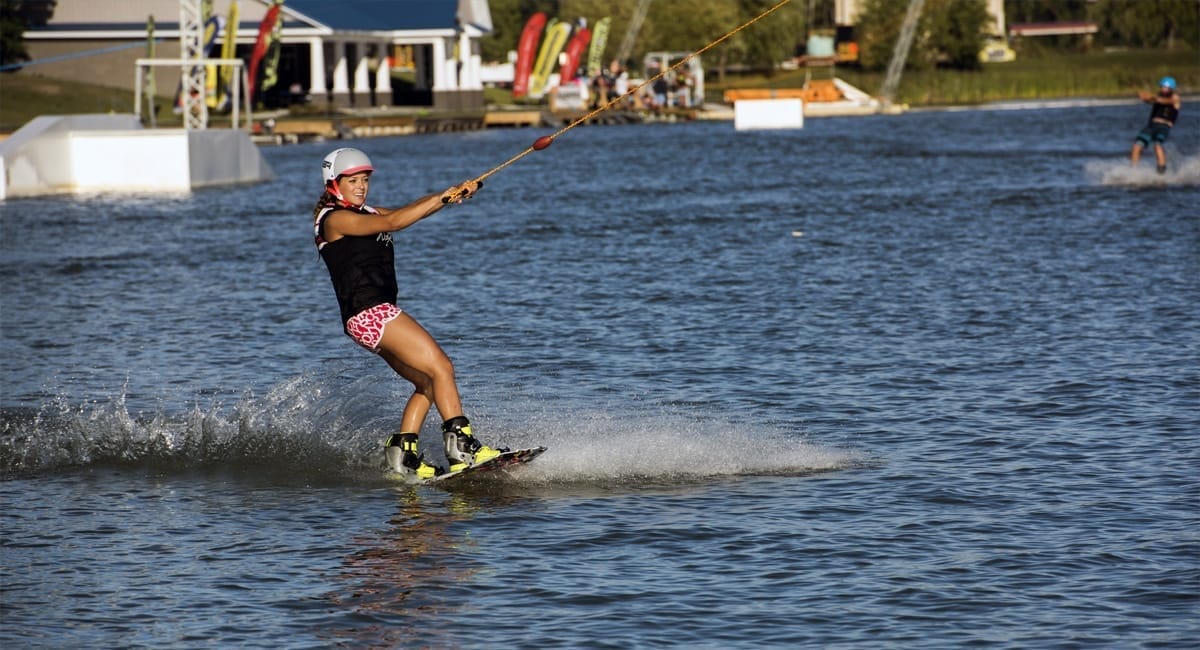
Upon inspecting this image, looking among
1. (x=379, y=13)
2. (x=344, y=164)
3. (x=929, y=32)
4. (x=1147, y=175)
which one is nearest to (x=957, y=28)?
(x=929, y=32)

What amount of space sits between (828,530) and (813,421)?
3.17 metres

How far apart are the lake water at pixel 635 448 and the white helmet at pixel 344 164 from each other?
1841 millimetres

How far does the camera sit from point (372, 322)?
10141mm

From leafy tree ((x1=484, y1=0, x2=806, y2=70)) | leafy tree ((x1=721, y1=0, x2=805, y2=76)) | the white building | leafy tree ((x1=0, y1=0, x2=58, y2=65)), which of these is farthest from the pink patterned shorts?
leafy tree ((x1=721, y1=0, x2=805, y2=76))

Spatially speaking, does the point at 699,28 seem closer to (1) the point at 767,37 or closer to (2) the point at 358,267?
(1) the point at 767,37

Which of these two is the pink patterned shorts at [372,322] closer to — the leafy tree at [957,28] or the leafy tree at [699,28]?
the leafy tree at [699,28]

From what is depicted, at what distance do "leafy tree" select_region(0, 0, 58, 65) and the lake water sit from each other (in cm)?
5961

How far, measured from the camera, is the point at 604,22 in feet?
324

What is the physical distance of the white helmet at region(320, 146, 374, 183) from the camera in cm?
1003

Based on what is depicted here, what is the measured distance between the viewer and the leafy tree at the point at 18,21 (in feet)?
269

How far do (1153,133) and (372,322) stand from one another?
27.4 meters

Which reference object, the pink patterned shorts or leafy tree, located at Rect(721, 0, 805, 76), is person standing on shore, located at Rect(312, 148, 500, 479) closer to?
the pink patterned shorts

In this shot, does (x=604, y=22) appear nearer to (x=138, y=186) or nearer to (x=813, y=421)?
(x=138, y=186)

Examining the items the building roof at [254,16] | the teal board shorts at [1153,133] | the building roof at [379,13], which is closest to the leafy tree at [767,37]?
the building roof at [379,13]
